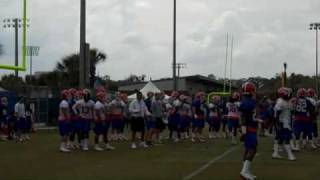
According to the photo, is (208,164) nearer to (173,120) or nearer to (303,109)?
(303,109)

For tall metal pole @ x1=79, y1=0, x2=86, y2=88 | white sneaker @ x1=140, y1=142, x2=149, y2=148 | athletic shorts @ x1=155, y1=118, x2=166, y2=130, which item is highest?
tall metal pole @ x1=79, y1=0, x2=86, y2=88

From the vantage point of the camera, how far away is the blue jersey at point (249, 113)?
14.7 meters

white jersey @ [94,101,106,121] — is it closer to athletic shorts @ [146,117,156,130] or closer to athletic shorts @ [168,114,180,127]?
athletic shorts @ [146,117,156,130]

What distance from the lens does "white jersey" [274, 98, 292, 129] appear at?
742 inches

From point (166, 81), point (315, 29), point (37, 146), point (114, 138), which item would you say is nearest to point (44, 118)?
point (114, 138)

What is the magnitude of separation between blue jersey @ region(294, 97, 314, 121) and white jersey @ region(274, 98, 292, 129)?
265cm

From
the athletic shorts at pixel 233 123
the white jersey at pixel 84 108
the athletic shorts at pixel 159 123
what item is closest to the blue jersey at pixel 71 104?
the white jersey at pixel 84 108

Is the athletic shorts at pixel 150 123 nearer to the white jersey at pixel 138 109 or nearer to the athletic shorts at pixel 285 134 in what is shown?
the white jersey at pixel 138 109

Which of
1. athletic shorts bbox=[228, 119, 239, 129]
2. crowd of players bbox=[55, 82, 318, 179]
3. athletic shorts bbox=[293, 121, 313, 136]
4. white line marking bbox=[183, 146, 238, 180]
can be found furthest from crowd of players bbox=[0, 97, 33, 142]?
athletic shorts bbox=[293, 121, 313, 136]

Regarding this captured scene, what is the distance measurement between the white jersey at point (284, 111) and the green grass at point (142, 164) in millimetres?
1113

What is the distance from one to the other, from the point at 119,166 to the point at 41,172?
213 centimetres

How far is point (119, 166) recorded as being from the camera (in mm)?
17125

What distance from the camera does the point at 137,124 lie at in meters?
23.1

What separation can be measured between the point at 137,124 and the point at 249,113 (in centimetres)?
877
